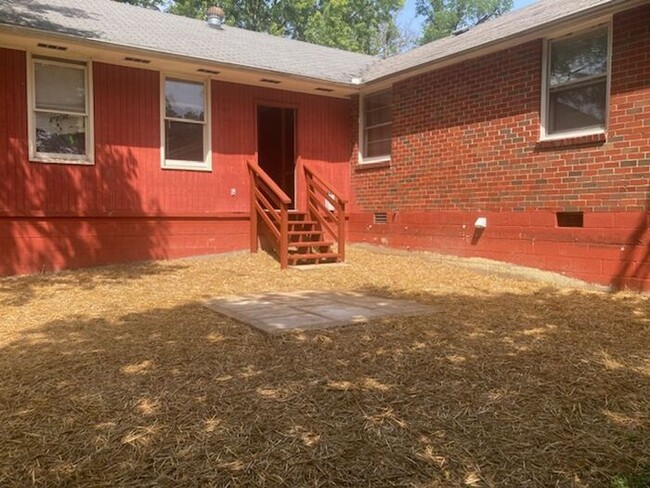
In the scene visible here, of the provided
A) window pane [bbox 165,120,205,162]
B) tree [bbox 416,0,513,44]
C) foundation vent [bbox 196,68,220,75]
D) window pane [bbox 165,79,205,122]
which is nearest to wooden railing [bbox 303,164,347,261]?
window pane [bbox 165,120,205,162]

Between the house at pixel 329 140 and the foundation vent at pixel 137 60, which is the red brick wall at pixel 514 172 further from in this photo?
the foundation vent at pixel 137 60

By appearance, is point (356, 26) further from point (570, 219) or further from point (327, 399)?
point (327, 399)

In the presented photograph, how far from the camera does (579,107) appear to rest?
23.4 feet

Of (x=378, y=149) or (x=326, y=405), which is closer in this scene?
(x=326, y=405)

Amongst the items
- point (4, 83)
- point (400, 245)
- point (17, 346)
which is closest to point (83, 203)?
point (4, 83)

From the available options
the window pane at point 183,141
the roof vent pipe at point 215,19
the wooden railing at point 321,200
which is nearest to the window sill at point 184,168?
the window pane at point 183,141

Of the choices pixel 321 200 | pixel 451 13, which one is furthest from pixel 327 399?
pixel 451 13

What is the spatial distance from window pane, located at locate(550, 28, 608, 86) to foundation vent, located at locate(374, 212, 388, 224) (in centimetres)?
388

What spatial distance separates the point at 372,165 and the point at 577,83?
14.0ft

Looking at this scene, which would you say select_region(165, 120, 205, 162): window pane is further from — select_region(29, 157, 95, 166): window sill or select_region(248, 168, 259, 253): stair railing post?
select_region(29, 157, 95, 166): window sill

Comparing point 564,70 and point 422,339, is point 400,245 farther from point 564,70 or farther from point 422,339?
point 422,339

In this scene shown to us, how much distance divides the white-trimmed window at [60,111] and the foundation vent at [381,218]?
5186 millimetres

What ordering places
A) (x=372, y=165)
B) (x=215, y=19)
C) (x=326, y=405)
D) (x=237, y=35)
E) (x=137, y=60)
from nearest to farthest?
(x=326, y=405) → (x=137, y=60) → (x=372, y=165) → (x=237, y=35) → (x=215, y=19)

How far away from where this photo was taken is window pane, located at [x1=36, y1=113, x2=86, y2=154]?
804 centimetres
